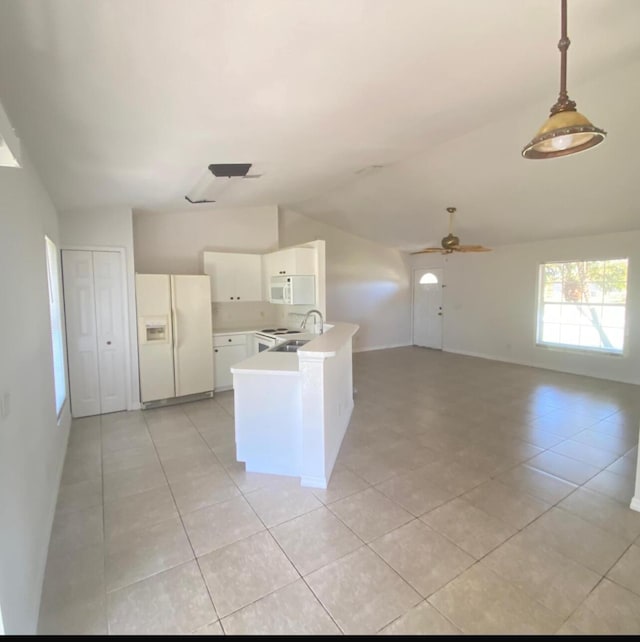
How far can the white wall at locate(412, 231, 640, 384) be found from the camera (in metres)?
5.49

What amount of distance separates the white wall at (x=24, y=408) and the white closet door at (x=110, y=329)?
160 centimetres

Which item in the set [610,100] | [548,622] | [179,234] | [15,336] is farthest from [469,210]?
[15,336]

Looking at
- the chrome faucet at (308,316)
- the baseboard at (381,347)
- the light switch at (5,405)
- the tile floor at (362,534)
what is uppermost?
the chrome faucet at (308,316)

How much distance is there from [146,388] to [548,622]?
4461mm

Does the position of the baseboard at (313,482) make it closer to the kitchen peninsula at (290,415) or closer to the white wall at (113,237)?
the kitchen peninsula at (290,415)

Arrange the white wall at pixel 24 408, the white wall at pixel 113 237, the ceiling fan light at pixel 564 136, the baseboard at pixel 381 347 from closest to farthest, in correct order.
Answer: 1. the white wall at pixel 24 408
2. the ceiling fan light at pixel 564 136
3. the white wall at pixel 113 237
4. the baseboard at pixel 381 347

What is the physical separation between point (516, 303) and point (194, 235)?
600cm

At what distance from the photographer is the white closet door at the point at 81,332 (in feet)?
13.7

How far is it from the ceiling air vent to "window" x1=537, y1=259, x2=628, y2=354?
5.58 m

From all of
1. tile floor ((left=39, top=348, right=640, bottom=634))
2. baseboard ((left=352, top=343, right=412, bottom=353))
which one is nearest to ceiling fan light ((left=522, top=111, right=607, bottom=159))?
tile floor ((left=39, top=348, right=640, bottom=634))

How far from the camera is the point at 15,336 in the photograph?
5.69ft

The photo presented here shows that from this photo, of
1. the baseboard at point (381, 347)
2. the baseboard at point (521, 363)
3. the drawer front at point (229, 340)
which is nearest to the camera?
the drawer front at point (229, 340)

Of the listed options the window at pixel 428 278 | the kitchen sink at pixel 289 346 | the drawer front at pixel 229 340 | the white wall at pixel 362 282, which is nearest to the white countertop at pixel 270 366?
the kitchen sink at pixel 289 346

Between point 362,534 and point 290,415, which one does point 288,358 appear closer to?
point 290,415
